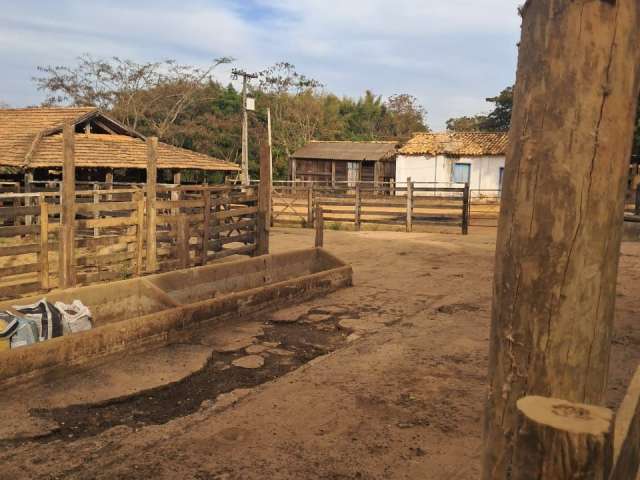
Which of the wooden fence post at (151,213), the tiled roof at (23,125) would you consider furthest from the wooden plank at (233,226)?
the tiled roof at (23,125)

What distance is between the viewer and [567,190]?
172 centimetres

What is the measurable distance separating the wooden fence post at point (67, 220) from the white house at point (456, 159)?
974 inches

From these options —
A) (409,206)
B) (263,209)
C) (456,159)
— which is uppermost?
(456,159)

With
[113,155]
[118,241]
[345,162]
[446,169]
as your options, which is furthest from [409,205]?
[345,162]

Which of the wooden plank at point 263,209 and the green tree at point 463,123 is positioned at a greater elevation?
the green tree at point 463,123

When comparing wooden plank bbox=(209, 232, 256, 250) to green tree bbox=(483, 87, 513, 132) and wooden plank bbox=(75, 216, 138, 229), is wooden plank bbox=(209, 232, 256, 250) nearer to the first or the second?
wooden plank bbox=(75, 216, 138, 229)

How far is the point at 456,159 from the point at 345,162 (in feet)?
25.5

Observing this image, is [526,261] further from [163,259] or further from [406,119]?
[406,119]

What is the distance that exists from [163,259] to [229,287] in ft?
7.48

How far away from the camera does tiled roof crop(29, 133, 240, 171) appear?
17.1 m

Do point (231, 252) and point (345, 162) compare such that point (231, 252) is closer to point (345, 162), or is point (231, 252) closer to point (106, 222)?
point (106, 222)

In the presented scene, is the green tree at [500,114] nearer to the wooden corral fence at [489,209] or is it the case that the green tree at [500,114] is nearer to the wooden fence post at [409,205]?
the wooden corral fence at [489,209]

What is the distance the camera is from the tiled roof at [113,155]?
17.1 metres

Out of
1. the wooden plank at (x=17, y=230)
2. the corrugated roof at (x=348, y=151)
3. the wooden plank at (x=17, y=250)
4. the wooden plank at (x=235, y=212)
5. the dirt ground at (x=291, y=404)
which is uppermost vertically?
the corrugated roof at (x=348, y=151)
